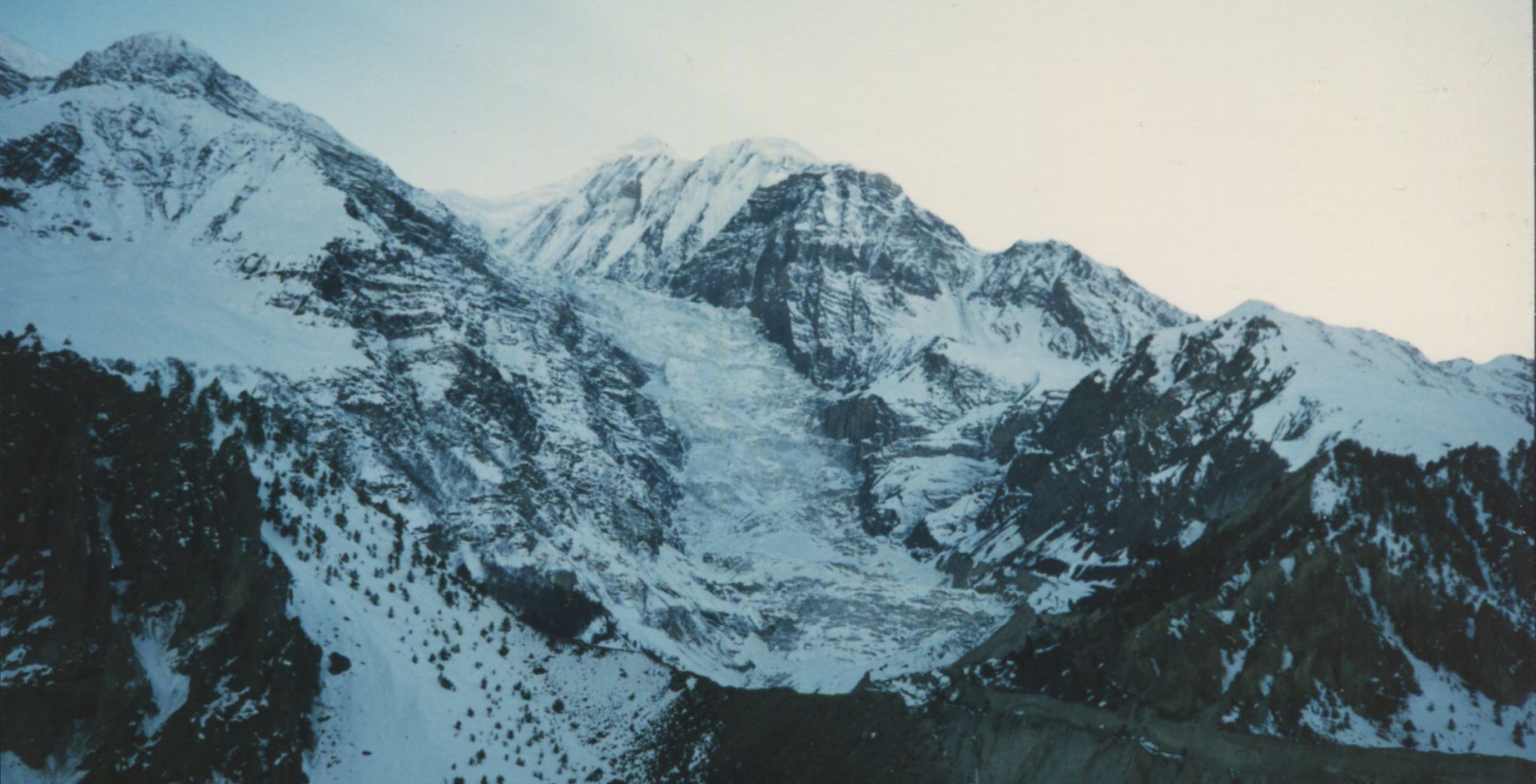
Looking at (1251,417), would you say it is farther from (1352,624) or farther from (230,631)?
(230,631)

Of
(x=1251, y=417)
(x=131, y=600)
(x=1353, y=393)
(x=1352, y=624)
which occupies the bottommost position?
(x=131, y=600)

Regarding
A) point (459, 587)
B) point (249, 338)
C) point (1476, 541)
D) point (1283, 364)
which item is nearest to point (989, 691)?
point (1476, 541)

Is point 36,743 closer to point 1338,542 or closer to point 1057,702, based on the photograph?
point 1057,702

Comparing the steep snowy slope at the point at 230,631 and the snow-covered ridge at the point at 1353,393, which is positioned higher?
the snow-covered ridge at the point at 1353,393

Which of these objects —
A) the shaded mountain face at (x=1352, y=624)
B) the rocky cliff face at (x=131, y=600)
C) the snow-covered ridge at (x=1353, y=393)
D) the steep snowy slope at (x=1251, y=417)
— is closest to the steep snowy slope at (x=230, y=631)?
the rocky cliff face at (x=131, y=600)

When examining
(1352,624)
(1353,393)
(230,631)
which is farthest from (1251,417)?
(230,631)

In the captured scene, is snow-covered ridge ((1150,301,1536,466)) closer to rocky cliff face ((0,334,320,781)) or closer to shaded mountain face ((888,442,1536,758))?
shaded mountain face ((888,442,1536,758))

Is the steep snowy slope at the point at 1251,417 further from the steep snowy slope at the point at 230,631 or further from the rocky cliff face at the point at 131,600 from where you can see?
the rocky cliff face at the point at 131,600

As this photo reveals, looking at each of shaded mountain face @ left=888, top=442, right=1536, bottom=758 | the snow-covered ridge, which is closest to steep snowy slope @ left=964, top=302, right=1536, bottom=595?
the snow-covered ridge
